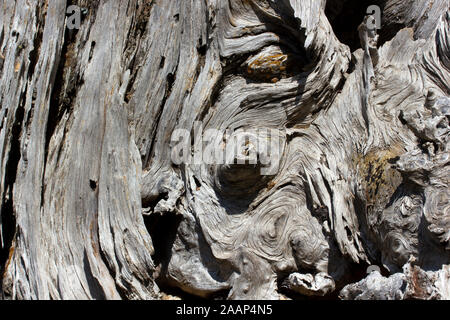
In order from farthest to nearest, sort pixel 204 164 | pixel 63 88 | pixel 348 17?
1. pixel 348 17
2. pixel 63 88
3. pixel 204 164

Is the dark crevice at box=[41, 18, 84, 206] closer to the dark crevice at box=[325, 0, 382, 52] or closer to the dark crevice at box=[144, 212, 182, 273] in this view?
the dark crevice at box=[144, 212, 182, 273]

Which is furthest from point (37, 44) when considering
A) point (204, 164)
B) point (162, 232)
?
point (162, 232)

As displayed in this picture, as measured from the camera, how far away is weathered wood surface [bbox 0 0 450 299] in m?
4.00

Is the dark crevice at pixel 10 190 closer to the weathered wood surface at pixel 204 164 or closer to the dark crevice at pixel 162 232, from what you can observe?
the weathered wood surface at pixel 204 164

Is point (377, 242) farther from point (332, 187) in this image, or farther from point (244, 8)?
point (244, 8)

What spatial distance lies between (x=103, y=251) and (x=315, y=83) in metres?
2.03

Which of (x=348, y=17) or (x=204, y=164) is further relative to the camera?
(x=348, y=17)

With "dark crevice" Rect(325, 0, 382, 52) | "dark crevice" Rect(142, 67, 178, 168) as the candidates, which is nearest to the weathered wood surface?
"dark crevice" Rect(142, 67, 178, 168)

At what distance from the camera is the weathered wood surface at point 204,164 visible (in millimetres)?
3998

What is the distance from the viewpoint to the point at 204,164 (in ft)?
14.0

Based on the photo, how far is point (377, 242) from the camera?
161 inches

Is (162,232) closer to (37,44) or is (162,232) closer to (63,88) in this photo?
(63,88)

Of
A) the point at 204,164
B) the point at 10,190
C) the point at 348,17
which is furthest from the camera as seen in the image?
the point at 348,17

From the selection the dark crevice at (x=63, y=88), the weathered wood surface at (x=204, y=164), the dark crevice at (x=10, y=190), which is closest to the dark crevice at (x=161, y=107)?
the weathered wood surface at (x=204, y=164)
